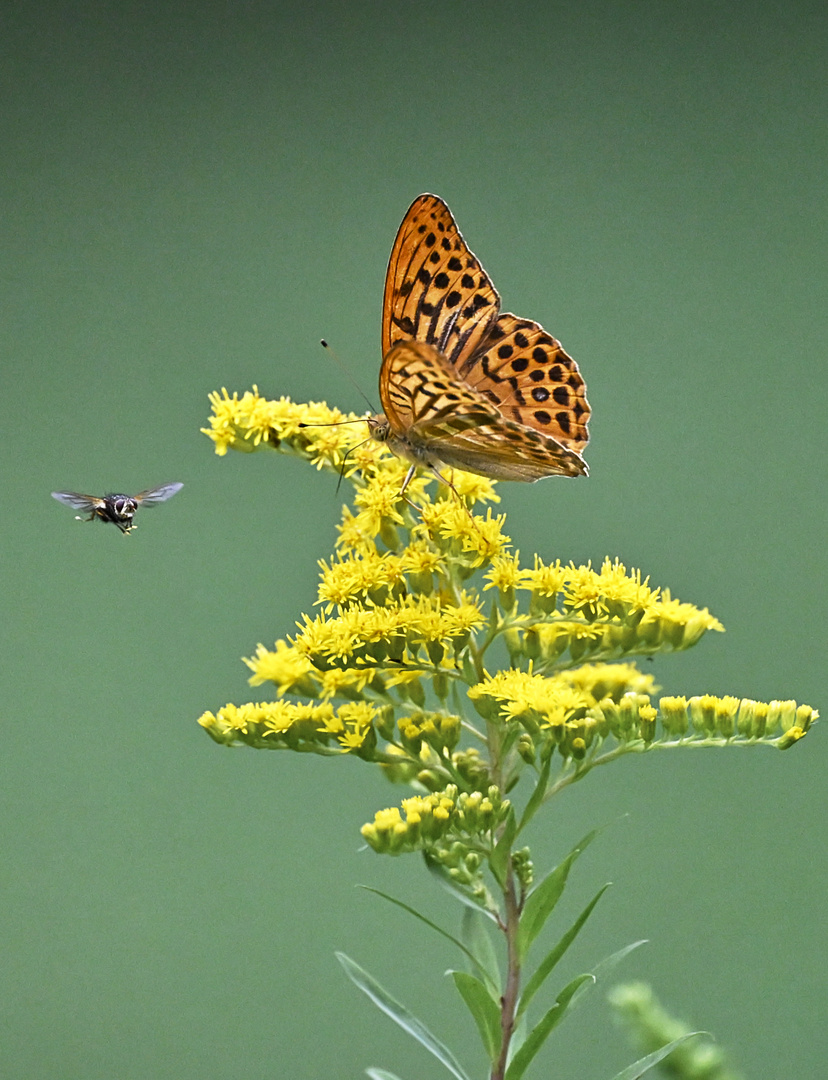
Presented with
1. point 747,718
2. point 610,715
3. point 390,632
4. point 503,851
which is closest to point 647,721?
point 610,715

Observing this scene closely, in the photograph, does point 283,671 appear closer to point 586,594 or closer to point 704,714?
point 586,594

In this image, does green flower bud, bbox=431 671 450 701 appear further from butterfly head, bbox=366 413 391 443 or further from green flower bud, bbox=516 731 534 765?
butterfly head, bbox=366 413 391 443

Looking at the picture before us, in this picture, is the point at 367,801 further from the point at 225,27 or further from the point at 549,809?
the point at 225,27

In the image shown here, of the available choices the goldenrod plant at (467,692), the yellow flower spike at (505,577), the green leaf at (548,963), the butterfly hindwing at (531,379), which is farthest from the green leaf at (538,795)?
the butterfly hindwing at (531,379)

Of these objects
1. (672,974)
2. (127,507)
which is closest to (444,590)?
(127,507)

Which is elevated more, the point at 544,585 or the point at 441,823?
the point at 544,585

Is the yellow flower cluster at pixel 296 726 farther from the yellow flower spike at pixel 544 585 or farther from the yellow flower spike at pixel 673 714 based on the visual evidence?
the yellow flower spike at pixel 673 714
